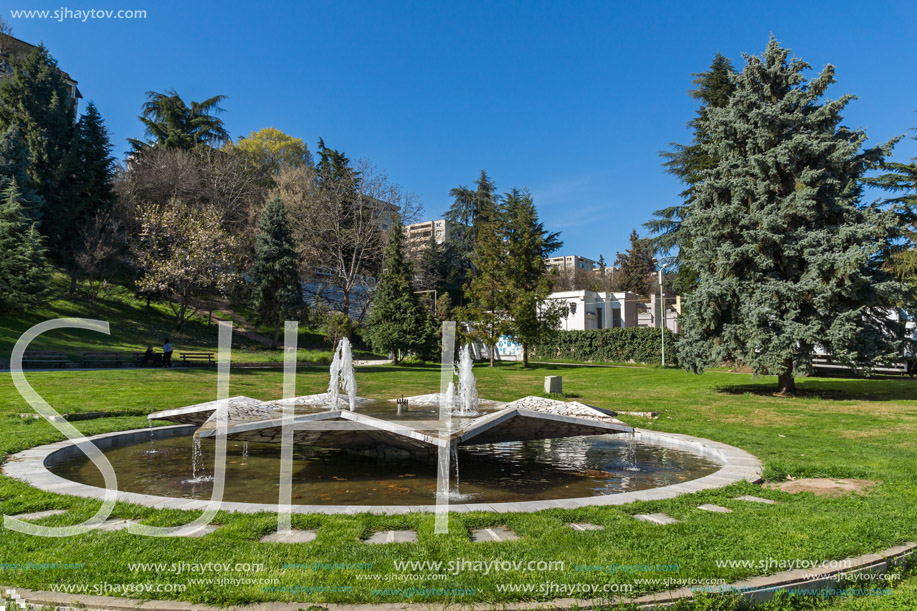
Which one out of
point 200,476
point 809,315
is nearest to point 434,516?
point 200,476

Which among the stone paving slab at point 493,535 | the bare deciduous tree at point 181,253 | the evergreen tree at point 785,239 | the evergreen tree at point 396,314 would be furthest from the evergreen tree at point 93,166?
the stone paving slab at point 493,535

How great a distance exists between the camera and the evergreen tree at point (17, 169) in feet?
82.5

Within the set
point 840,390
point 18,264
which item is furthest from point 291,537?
point 18,264

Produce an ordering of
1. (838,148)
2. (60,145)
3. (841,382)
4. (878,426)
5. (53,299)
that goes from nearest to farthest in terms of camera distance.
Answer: (878,426) → (838,148) → (841,382) → (53,299) → (60,145)

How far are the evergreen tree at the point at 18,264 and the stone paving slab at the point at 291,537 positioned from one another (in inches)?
984

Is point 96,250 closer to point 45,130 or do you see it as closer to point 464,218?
point 45,130

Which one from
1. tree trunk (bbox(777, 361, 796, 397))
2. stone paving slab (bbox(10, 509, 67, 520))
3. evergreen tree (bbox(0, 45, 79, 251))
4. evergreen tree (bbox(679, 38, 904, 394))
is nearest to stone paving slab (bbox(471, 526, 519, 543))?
stone paving slab (bbox(10, 509, 67, 520))

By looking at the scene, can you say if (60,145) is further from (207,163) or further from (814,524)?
(814,524)

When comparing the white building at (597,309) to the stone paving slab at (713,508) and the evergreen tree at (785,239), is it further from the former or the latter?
the stone paving slab at (713,508)

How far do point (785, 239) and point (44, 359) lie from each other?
24.7 m

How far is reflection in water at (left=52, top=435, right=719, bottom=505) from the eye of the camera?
568cm

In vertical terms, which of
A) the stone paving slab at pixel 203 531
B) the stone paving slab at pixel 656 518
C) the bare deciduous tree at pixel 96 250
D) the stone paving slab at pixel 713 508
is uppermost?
the bare deciduous tree at pixel 96 250

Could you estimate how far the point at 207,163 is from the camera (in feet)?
117

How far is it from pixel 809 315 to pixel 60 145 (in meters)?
38.2
